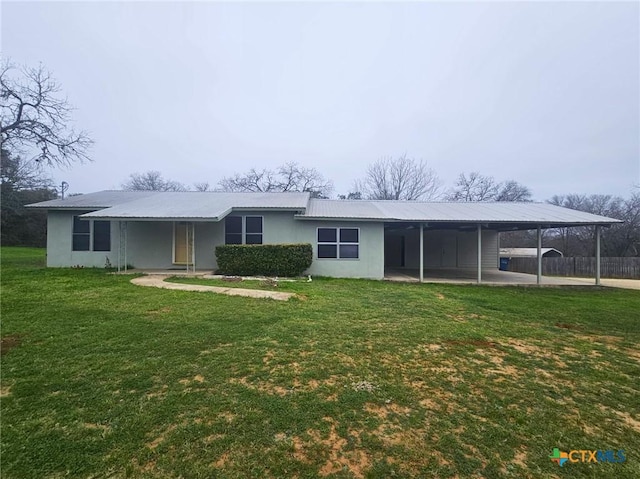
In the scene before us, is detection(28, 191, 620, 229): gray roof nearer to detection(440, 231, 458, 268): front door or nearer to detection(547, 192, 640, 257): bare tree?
detection(440, 231, 458, 268): front door

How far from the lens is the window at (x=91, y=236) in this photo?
1277cm

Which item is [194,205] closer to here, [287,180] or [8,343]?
[8,343]

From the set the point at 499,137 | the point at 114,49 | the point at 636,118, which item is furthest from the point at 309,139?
the point at 636,118

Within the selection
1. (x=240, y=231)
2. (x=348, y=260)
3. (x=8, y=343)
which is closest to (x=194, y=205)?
(x=240, y=231)

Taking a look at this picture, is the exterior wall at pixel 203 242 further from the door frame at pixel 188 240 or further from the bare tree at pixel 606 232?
the bare tree at pixel 606 232

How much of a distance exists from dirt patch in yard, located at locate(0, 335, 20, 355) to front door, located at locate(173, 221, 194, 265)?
803 centimetres

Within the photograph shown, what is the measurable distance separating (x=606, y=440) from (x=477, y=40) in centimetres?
2001

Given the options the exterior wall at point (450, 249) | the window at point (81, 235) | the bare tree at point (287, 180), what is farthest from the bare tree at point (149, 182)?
the exterior wall at point (450, 249)

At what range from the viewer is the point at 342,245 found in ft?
40.5

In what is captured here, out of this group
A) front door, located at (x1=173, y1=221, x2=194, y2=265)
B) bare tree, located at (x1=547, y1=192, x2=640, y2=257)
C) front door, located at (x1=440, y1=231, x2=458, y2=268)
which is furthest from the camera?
bare tree, located at (x1=547, y1=192, x2=640, y2=257)

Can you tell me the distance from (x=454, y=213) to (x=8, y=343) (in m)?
14.1

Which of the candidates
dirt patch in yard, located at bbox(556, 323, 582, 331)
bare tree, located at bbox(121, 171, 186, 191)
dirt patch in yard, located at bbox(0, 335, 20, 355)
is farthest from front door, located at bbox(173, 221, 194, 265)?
bare tree, located at bbox(121, 171, 186, 191)

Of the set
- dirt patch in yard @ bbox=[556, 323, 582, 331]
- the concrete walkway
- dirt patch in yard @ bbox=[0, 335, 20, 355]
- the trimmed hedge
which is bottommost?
dirt patch in yard @ bbox=[556, 323, 582, 331]

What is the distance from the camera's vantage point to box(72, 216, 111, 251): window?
12.8 metres
